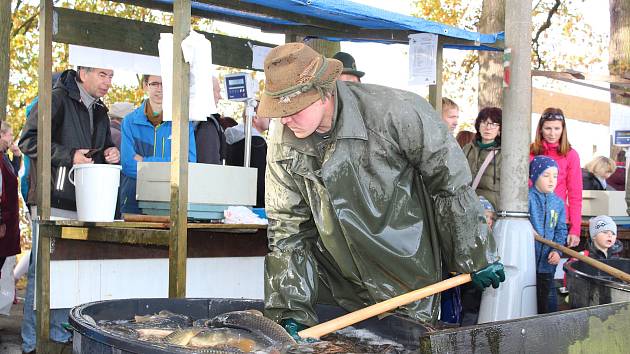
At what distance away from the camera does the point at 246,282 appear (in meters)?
6.98

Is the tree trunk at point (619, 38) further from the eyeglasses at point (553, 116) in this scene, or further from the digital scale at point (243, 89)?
the digital scale at point (243, 89)

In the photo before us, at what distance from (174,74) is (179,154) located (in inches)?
19.6

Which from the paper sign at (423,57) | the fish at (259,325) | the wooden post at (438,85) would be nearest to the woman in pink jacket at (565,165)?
the wooden post at (438,85)

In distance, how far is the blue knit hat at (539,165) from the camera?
23.4ft

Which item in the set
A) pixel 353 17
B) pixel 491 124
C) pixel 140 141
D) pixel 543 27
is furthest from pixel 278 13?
pixel 543 27

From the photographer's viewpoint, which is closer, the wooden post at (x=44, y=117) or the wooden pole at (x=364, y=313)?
the wooden pole at (x=364, y=313)

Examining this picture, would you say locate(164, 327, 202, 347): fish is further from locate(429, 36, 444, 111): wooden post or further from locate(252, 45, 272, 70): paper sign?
locate(252, 45, 272, 70): paper sign

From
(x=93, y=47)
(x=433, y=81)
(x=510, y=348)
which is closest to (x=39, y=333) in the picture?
(x=93, y=47)

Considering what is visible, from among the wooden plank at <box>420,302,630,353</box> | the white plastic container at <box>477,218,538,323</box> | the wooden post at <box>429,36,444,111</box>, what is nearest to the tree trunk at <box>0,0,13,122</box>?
the wooden post at <box>429,36,444,111</box>

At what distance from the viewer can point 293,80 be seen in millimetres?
3371

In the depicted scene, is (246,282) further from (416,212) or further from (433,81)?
(416,212)

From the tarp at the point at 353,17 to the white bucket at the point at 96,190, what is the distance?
4.15 feet

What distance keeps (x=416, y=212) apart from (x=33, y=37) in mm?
15046

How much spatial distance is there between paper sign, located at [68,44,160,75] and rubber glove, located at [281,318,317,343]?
125 inches
